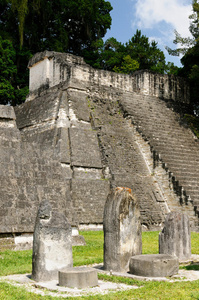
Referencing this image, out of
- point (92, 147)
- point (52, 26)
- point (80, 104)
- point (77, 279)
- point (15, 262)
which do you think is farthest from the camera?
point (52, 26)

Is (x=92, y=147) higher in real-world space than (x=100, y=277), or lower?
higher

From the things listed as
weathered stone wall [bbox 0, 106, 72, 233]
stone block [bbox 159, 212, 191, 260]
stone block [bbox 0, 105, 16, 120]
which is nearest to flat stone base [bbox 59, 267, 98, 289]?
stone block [bbox 159, 212, 191, 260]

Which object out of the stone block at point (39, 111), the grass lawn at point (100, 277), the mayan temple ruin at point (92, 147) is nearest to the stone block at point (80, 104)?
the mayan temple ruin at point (92, 147)

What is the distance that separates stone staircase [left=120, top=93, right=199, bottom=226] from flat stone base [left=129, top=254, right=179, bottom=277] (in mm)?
7496

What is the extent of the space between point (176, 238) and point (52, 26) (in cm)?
2249

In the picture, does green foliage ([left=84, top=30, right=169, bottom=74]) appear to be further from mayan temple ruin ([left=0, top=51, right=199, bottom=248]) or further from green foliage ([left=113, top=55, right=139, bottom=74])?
mayan temple ruin ([left=0, top=51, right=199, bottom=248])

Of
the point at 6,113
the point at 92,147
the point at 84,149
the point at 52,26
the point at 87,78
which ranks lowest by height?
the point at 84,149

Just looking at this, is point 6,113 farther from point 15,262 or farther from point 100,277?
point 100,277

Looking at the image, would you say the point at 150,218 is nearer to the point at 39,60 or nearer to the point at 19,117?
the point at 19,117

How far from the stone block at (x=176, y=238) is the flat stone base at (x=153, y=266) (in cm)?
163

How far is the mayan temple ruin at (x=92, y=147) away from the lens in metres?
9.69

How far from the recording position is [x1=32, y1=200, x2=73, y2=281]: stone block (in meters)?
6.05

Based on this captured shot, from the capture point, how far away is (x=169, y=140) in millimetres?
17047

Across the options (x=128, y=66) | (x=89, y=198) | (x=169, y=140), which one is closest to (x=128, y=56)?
(x=128, y=66)
